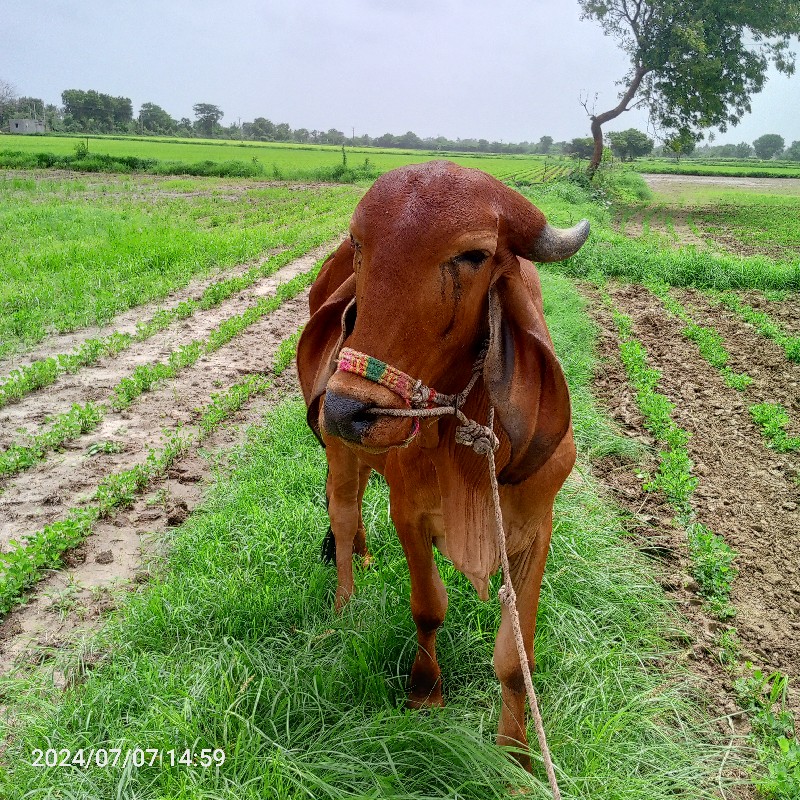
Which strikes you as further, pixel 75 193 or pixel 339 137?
pixel 339 137

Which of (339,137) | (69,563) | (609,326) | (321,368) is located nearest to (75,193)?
(609,326)

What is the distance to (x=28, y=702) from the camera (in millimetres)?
2812

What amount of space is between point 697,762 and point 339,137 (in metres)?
117

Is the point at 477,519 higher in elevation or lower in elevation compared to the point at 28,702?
higher

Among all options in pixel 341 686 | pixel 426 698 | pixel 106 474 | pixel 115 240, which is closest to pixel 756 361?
pixel 426 698

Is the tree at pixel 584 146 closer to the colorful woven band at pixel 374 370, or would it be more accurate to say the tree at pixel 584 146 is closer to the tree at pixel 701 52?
the tree at pixel 701 52

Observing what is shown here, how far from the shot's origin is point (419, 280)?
4.99 ft

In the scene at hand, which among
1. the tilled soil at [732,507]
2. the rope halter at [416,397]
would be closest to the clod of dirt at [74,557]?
the rope halter at [416,397]

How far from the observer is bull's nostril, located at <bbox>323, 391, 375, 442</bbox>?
4.84 ft

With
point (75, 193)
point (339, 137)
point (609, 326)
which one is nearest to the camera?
point (609, 326)

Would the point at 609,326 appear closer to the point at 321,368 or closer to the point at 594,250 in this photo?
the point at 594,250

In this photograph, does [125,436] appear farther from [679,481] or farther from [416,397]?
[416,397]

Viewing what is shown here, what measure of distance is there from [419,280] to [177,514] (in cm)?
361

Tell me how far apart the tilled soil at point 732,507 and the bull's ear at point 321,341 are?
97.4 inches
